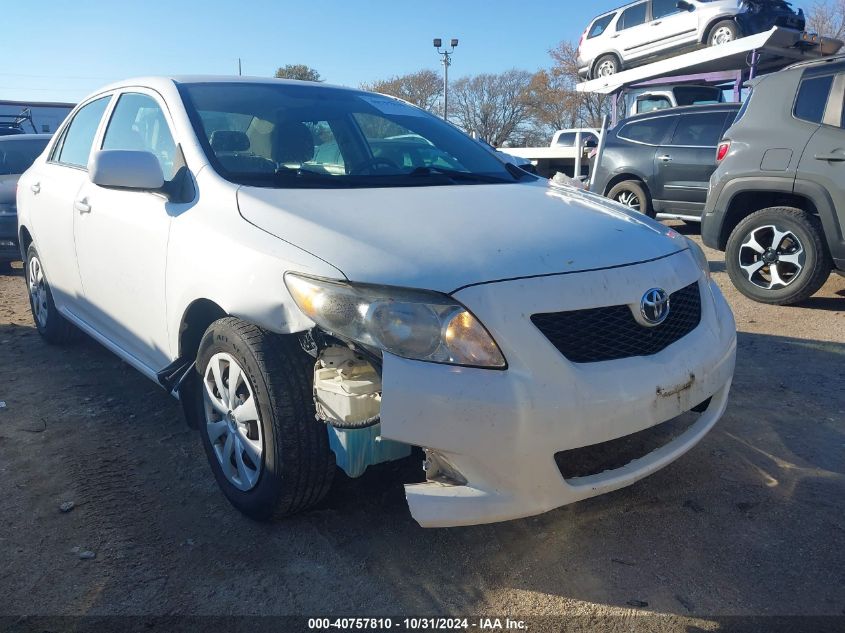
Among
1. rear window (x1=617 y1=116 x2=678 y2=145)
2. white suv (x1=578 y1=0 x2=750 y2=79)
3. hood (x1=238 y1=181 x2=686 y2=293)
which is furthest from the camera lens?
white suv (x1=578 y1=0 x2=750 y2=79)

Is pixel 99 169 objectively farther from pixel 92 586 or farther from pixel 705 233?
pixel 705 233

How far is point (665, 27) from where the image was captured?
13.7 m

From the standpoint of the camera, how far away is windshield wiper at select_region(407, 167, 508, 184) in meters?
3.10

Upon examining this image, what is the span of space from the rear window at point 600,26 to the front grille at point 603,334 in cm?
1495

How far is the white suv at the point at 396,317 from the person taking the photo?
1.98 meters

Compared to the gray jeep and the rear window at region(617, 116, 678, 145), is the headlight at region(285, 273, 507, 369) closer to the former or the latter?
the gray jeep

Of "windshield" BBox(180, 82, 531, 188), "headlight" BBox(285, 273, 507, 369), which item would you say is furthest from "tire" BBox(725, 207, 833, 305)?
"headlight" BBox(285, 273, 507, 369)

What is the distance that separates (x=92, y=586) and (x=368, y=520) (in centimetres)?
94

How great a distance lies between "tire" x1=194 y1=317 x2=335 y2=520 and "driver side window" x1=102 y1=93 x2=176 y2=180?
967 mm

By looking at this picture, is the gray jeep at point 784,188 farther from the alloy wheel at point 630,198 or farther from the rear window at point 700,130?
the alloy wheel at point 630,198

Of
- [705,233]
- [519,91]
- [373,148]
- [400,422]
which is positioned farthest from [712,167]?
[519,91]

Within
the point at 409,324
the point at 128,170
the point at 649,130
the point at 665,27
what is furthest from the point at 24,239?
Result: the point at 665,27

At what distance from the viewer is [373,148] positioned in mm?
3322

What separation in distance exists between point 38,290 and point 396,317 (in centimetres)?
385
